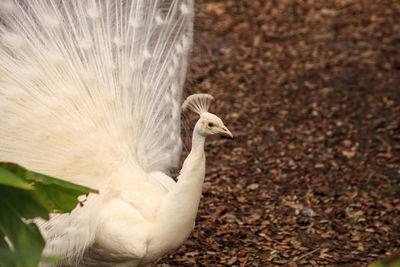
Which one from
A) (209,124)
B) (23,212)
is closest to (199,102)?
(209,124)

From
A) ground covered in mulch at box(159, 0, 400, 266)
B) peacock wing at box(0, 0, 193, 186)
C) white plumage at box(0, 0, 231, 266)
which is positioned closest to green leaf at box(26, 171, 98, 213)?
white plumage at box(0, 0, 231, 266)

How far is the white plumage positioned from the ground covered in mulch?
0.60 meters

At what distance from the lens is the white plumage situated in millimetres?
3137

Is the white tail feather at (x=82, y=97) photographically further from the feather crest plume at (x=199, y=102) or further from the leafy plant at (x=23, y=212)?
the leafy plant at (x=23, y=212)

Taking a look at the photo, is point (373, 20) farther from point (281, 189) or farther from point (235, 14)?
point (281, 189)

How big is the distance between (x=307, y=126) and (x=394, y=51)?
2359 millimetres

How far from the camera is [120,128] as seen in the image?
11.4ft

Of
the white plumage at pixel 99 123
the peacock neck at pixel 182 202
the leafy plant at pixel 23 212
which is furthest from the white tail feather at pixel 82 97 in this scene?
the leafy plant at pixel 23 212

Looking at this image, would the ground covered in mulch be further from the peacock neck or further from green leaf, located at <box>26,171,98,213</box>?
green leaf, located at <box>26,171,98,213</box>

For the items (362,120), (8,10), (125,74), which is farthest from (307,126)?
(8,10)

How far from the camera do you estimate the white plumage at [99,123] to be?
3.14 m

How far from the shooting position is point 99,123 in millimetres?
3432

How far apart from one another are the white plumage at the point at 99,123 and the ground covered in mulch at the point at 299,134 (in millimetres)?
595

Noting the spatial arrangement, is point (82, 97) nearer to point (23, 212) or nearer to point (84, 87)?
point (84, 87)
